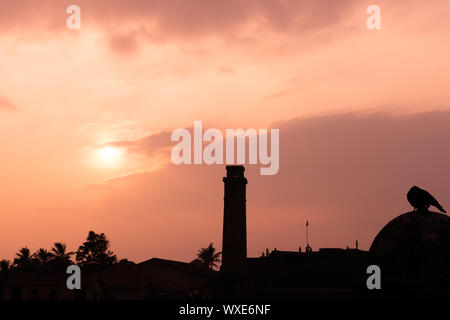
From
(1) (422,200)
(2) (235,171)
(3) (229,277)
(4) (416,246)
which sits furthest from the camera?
(2) (235,171)

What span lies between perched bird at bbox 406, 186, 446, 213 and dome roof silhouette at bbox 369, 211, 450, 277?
0.23m

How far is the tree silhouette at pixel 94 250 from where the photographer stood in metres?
101

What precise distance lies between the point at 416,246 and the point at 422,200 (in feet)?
6.11

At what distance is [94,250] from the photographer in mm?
101500

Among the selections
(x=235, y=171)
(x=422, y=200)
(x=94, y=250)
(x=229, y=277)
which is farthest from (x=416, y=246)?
(x=94, y=250)

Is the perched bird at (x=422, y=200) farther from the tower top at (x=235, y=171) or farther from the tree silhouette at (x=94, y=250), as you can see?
the tree silhouette at (x=94, y=250)

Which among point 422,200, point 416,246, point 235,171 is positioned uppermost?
point 235,171

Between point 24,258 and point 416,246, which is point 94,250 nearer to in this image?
point 24,258

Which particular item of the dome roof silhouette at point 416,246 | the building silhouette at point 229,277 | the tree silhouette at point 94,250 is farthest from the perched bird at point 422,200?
the tree silhouette at point 94,250

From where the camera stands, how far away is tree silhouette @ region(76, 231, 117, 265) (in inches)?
3974

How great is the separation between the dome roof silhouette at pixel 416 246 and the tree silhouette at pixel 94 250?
8211cm
